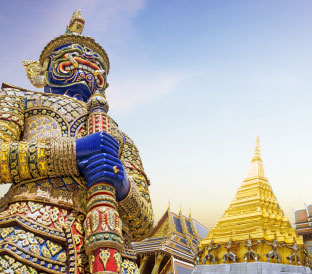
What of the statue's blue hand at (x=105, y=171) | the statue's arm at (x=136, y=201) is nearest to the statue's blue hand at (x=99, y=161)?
the statue's blue hand at (x=105, y=171)

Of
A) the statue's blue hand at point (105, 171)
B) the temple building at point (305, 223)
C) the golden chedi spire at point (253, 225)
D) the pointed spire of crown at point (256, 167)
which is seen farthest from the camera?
the temple building at point (305, 223)

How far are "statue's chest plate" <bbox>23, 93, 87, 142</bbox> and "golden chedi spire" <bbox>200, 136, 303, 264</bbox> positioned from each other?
8.40 m

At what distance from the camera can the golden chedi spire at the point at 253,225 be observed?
10.7m

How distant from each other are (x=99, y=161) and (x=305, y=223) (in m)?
16.9

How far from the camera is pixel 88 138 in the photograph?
316 cm

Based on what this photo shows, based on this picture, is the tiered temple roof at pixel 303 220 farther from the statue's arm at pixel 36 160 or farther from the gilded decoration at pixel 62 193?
the statue's arm at pixel 36 160

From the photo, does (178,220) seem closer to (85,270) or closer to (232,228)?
(232,228)

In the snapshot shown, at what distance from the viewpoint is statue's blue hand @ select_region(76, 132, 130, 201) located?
3023 millimetres

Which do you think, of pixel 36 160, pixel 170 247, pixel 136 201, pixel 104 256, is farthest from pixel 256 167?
pixel 104 256

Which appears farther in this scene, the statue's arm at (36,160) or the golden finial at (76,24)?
the golden finial at (76,24)

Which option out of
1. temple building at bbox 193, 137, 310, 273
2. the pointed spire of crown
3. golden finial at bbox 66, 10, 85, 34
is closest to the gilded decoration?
golden finial at bbox 66, 10, 85, 34

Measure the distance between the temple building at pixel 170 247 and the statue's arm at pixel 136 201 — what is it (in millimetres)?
9089

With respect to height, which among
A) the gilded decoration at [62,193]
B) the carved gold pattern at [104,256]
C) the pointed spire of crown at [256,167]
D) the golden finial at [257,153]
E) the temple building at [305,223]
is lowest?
the carved gold pattern at [104,256]

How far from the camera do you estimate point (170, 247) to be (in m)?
13.6
